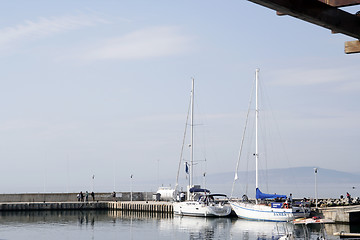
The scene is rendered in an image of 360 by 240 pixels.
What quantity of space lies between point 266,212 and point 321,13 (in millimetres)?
44126

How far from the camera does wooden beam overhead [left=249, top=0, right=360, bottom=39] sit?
759 cm

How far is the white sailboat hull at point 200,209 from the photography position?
5612cm

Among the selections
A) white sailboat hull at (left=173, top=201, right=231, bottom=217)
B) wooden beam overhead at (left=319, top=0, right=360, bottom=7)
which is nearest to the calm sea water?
white sailboat hull at (left=173, top=201, right=231, bottom=217)

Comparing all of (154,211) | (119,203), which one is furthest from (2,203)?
(154,211)

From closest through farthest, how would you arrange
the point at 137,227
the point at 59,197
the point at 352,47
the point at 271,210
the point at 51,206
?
the point at 352,47 → the point at 271,210 → the point at 137,227 → the point at 51,206 → the point at 59,197

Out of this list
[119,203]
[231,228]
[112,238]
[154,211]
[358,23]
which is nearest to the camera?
[358,23]

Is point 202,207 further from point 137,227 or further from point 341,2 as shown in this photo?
point 341,2

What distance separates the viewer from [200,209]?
56969 millimetres

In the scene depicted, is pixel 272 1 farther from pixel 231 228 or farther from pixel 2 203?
pixel 2 203

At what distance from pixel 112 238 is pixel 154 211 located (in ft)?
61.6

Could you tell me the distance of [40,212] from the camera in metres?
65.8

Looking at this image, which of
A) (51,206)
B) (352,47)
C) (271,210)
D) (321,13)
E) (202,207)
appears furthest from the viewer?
(51,206)

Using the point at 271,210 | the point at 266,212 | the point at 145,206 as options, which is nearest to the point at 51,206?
the point at 145,206

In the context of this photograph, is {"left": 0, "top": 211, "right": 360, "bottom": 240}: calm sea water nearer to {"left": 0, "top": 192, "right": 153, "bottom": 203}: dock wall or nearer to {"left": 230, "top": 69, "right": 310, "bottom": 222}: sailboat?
{"left": 230, "top": 69, "right": 310, "bottom": 222}: sailboat
